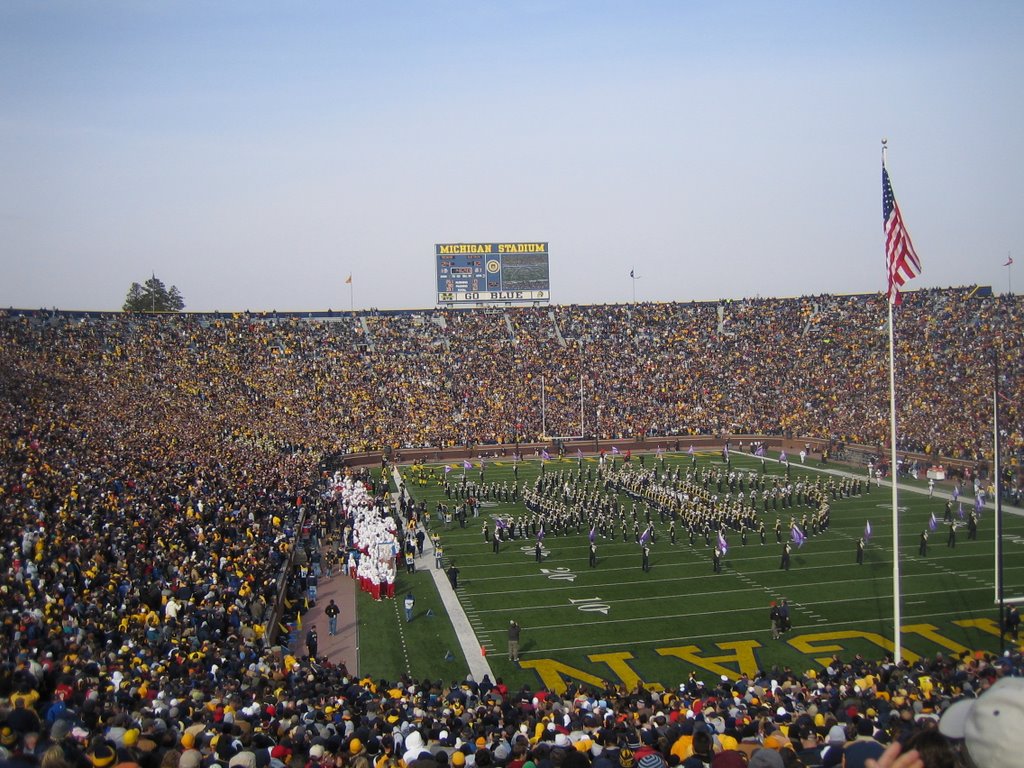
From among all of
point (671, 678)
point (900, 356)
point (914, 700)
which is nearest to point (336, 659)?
point (671, 678)

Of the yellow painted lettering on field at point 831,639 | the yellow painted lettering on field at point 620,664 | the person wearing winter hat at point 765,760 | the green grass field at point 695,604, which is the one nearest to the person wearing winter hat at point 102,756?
the person wearing winter hat at point 765,760

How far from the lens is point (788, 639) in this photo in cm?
1630

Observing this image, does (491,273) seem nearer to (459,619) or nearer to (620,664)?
(459,619)

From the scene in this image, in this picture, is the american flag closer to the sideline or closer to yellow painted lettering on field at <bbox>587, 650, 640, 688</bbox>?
yellow painted lettering on field at <bbox>587, 650, 640, 688</bbox>

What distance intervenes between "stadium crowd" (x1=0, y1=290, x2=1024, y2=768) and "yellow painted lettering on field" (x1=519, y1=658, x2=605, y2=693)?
1.66 meters

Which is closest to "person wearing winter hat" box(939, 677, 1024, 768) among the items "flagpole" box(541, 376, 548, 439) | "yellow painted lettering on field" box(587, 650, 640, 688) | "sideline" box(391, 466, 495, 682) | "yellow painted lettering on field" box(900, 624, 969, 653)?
"sideline" box(391, 466, 495, 682)

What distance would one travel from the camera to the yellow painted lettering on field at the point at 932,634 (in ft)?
51.1

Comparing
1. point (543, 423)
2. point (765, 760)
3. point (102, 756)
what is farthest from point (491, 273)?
point (765, 760)

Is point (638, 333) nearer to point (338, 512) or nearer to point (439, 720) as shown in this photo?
point (338, 512)

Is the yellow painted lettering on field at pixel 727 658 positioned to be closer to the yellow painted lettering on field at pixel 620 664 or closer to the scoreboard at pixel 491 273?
the yellow painted lettering on field at pixel 620 664

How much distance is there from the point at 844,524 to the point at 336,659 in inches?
645

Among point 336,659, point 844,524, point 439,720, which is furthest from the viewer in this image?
point 844,524

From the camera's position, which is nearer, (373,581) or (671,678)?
(671,678)

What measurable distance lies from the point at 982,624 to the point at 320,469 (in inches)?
957
